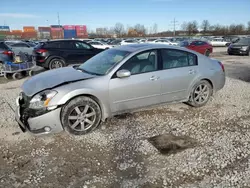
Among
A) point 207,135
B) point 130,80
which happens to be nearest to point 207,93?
point 207,135

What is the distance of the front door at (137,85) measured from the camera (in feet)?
13.5

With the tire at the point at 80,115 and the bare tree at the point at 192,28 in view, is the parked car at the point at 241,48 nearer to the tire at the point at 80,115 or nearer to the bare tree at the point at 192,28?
the tire at the point at 80,115

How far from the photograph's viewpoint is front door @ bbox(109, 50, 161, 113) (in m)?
4.11

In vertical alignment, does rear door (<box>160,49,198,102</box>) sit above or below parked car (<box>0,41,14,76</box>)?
below

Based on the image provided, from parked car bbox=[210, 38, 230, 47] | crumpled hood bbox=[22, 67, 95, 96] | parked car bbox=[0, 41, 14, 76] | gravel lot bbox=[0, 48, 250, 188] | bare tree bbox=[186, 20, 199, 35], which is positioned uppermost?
bare tree bbox=[186, 20, 199, 35]

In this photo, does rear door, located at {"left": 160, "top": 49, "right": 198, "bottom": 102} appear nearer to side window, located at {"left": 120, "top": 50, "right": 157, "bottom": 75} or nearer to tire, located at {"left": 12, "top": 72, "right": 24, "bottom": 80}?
side window, located at {"left": 120, "top": 50, "right": 157, "bottom": 75}

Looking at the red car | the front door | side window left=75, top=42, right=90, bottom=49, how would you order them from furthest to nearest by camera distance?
the red car < side window left=75, top=42, right=90, bottom=49 < the front door

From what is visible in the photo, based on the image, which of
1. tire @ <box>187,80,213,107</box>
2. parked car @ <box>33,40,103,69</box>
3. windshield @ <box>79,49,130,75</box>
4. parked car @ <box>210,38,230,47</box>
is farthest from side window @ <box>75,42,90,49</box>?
parked car @ <box>210,38,230,47</box>

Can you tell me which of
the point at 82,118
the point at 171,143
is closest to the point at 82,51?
the point at 82,118

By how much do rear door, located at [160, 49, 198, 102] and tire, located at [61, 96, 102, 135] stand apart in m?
1.52

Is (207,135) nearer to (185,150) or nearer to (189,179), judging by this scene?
(185,150)

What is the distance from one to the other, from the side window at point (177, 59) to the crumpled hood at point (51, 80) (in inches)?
64.7

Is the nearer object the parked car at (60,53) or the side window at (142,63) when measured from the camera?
the side window at (142,63)

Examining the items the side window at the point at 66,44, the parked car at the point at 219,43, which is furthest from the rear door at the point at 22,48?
the parked car at the point at 219,43
